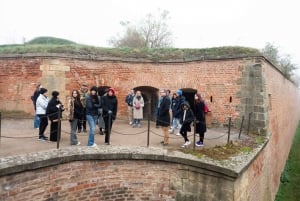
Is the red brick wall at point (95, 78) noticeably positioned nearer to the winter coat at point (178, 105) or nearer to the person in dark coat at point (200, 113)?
the winter coat at point (178, 105)

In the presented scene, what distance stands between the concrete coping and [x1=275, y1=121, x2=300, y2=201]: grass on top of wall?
258 inches

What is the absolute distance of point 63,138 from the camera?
26.6 feet

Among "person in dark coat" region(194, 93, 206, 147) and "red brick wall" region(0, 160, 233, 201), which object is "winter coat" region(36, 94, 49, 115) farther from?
"person in dark coat" region(194, 93, 206, 147)

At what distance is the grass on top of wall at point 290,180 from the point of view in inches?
477

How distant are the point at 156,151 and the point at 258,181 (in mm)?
3695

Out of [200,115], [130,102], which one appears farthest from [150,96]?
[200,115]

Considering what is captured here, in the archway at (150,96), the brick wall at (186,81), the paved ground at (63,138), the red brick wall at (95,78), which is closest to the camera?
the paved ground at (63,138)

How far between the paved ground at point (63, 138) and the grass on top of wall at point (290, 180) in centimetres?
440

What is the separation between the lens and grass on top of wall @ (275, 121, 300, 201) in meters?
12.1

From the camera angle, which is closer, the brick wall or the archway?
the brick wall

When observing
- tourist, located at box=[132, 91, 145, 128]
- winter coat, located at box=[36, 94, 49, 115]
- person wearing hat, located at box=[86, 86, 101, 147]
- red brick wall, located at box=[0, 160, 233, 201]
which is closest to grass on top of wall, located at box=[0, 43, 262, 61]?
tourist, located at box=[132, 91, 145, 128]

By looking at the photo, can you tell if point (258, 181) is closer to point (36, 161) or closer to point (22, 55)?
point (36, 161)

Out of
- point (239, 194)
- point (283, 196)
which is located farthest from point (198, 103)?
point (283, 196)

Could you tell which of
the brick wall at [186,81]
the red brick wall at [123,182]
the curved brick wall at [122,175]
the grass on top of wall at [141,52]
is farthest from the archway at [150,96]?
the red brick wall at [123,182]
